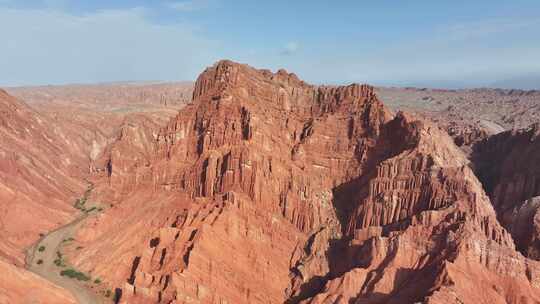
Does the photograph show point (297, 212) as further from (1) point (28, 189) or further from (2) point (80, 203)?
(1) point (28, 189)

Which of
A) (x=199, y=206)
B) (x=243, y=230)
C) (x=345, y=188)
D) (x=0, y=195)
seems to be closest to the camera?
(x=243, y=230)

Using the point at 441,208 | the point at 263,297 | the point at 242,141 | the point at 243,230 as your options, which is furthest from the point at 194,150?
the point at 441,208

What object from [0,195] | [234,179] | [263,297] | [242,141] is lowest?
[263,297]

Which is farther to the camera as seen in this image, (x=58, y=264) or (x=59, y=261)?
(x=59, y=261)

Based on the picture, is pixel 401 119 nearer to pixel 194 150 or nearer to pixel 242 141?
pixel 242 141

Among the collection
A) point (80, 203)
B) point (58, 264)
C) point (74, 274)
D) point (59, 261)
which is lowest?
point (74, 274)

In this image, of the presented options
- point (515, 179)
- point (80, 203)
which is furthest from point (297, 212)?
point (80, 203)
